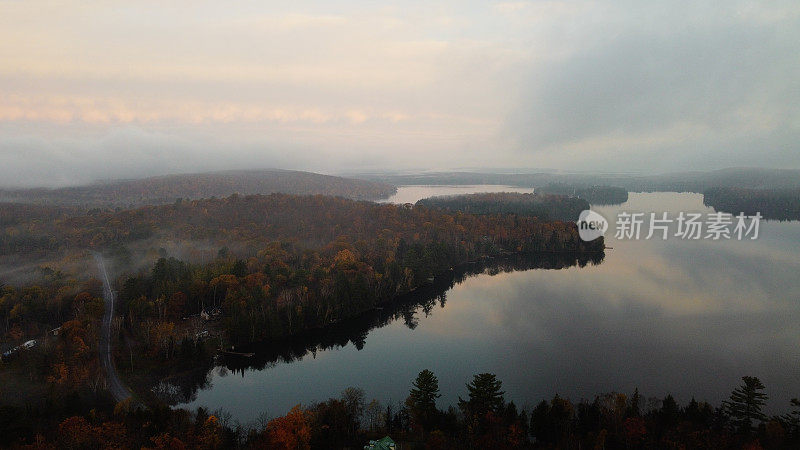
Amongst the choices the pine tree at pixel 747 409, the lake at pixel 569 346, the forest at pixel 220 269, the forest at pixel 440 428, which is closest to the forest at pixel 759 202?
the lake at pixel 569 346

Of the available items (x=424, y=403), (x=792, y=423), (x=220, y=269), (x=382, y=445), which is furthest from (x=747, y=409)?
(x=220, y=269)

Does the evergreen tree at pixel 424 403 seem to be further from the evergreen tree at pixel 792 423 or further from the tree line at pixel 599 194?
the tree line at pixel 599 194

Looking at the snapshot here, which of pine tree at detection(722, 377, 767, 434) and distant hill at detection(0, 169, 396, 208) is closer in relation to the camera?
pine tree at detection(722, 377, 767, 434)

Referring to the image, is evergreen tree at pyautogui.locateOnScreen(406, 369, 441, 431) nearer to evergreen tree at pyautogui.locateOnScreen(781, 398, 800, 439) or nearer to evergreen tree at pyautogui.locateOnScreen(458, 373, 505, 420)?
evergreen tree at pyautogui.locateOnScreen(458, 373, 505, 420)

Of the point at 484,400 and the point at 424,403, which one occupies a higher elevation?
the point at 484,400

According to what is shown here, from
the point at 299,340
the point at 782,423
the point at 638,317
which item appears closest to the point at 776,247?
the point at 638,317

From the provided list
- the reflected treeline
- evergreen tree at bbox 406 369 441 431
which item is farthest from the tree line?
evergreen tree at bbox 406 369 441 431

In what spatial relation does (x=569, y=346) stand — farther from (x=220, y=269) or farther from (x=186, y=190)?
(x=186, y=190)
